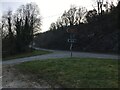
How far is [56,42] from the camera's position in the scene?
315ft

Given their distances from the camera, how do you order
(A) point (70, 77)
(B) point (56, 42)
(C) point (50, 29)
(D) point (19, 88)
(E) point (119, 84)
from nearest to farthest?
(E) point (119, 84) < (D) point (19, 88) < (A) point (70, 77) < (B) point (56, 42) < (C) point (50, 29)

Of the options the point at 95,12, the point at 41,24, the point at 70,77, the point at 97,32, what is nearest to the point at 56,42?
the point at 41,24

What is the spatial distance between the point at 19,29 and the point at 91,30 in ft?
62.7

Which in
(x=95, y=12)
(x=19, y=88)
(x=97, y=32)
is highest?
(x=95, y=12)

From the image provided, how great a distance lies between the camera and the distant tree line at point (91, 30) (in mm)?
59612

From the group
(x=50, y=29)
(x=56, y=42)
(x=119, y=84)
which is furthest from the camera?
(x=50, y=29)

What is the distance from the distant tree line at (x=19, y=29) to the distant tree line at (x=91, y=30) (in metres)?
12.8

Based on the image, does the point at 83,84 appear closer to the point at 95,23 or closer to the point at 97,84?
the point at 97,84

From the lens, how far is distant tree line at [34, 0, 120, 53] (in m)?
59.6

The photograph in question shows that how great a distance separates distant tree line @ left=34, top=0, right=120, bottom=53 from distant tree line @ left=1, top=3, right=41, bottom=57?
503 inches

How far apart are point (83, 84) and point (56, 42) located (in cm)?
8257

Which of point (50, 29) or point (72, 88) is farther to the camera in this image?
point (50, 29)

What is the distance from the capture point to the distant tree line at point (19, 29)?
225 ft

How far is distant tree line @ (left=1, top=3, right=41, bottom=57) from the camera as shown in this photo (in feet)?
225
